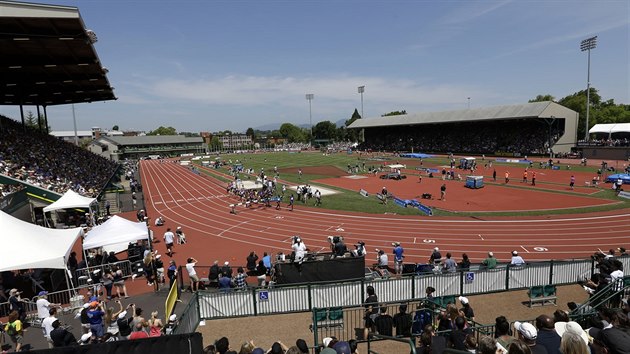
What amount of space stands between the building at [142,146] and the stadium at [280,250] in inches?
2659

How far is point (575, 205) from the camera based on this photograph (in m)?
27.0

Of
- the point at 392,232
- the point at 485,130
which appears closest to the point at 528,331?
the point at 392,232

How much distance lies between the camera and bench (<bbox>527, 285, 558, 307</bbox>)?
11.5 m

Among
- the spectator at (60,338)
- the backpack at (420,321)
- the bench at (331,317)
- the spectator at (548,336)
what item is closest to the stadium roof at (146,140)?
the spectator at (60,338)

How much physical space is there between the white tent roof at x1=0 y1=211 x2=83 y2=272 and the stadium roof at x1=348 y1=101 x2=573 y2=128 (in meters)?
65.4

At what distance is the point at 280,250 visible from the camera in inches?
754

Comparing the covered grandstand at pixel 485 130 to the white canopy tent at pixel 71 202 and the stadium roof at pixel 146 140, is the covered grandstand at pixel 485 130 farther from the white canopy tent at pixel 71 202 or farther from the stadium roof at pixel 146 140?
the stadium roof at pixel 146 140

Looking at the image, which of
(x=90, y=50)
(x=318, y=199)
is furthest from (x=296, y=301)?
(x=90, y=50)

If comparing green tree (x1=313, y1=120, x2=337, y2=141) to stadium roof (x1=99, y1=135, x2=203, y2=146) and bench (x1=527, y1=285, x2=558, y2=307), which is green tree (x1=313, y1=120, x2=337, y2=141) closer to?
stadium roof (x1=99, y1=135, x2=203, y2=146)

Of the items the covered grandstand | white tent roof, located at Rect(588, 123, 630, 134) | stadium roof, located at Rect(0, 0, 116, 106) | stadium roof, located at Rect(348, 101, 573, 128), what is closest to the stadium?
stadium roof, located at Rect(0, 0, 116, 106)

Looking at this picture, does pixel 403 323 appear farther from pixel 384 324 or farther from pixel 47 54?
pixel 47 54

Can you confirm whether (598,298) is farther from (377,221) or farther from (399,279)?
(377,221)

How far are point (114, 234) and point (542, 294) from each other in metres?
16.7

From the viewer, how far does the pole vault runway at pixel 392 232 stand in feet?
60.6
